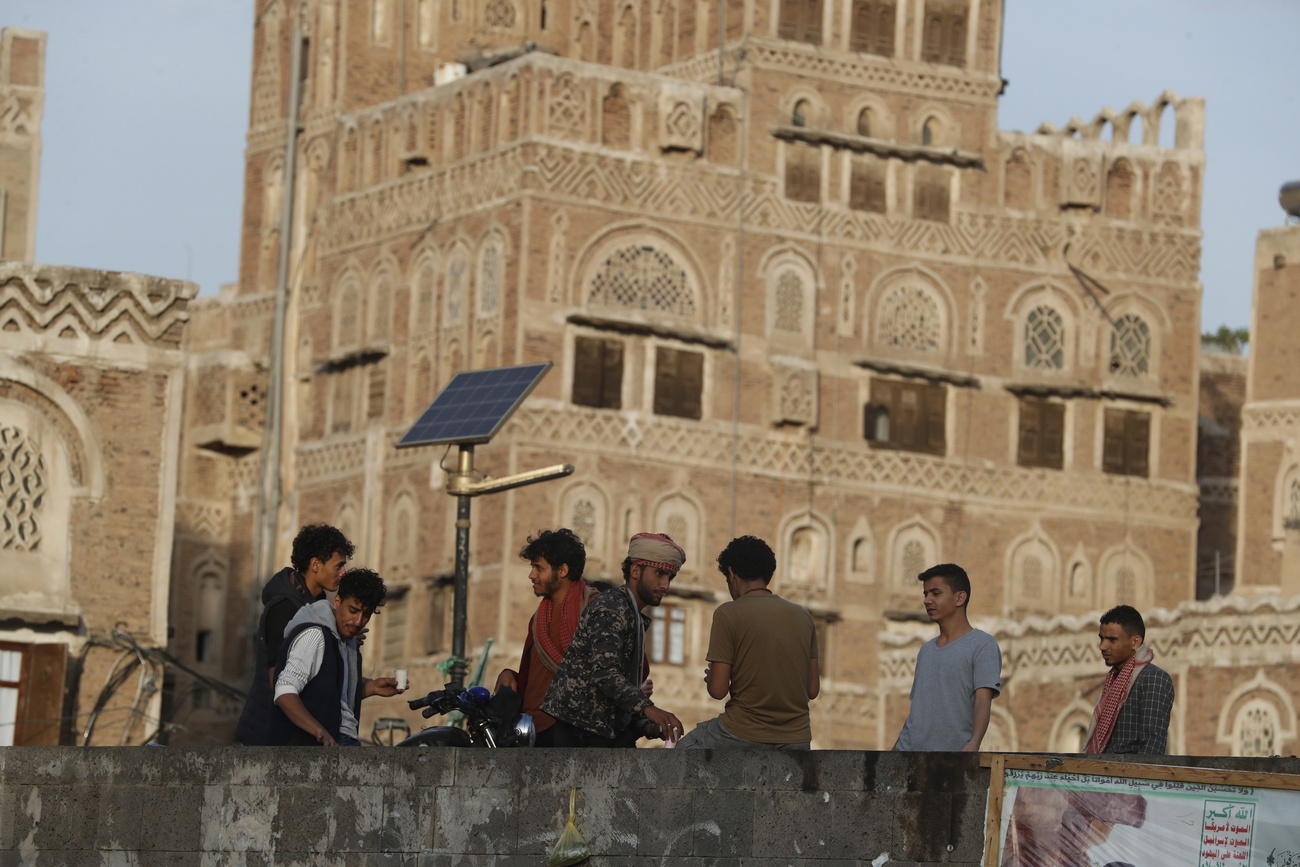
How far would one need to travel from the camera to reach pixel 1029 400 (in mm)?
53750

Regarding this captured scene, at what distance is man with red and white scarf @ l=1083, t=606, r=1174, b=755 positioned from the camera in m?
18.1

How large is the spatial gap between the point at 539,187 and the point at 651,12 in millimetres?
6089

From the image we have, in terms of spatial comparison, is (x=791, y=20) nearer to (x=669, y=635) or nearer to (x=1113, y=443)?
(x=1113, y=443)

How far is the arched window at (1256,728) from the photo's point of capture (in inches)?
1677

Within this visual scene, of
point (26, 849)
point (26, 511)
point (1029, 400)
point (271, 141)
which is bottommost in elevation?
point (26, 849)

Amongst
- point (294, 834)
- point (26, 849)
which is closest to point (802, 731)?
point (294, 834)

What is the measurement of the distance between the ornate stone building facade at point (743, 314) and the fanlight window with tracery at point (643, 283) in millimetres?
59

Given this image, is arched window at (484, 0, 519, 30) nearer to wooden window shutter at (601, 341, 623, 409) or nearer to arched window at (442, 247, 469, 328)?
arched window at (442, 247, 469, 328)

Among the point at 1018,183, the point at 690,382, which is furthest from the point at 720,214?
the point at 1018,183

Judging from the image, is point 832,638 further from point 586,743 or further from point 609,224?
point 586,743

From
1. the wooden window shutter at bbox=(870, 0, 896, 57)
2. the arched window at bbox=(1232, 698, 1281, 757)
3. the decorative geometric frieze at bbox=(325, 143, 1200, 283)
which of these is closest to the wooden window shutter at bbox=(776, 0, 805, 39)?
the wooden window shutter at bbox=(870, 0, 896, 57)

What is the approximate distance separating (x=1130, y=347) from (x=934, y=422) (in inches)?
163

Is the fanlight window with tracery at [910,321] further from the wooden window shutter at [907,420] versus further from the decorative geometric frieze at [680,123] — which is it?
the decorative geometric frieze at [680,123]

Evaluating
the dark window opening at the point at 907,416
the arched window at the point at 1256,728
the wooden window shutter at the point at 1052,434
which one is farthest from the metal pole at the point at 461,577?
the wooden window shutter at the point at 1052,434
